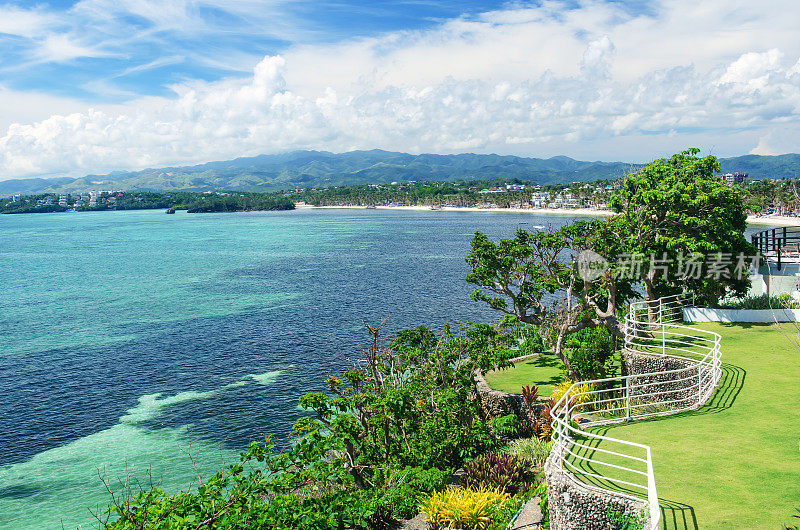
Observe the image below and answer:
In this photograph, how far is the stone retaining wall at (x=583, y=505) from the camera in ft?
30.9

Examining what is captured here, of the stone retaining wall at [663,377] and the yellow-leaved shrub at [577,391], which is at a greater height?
the stone retaining wall at [663,377]

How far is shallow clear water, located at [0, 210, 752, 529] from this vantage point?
888 inches

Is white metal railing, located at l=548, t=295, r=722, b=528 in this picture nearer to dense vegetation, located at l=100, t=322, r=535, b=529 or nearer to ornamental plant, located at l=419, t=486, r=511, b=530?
ornamental plant, located at l=419, t=486, r=511, b=530

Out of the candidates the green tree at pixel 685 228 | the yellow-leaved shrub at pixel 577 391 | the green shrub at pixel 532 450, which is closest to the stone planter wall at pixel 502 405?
the yellow-leaved shrub at pixel 577 391

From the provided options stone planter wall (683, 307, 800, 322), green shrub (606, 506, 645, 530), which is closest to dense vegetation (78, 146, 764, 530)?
stone planter wall (683, 307, 800, 322)

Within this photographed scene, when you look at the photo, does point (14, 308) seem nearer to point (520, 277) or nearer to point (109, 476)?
point (109, 476)

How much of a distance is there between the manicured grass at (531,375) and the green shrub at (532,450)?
3.07 meters

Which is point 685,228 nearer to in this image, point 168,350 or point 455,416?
point 455,416

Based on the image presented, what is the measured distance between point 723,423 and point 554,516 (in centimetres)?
581

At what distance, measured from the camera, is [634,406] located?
13742 millimetres

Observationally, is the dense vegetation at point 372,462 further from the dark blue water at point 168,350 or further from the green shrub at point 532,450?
the dark blue water at point 168,350

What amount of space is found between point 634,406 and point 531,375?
9.71m

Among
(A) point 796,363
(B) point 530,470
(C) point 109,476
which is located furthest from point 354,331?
(A) point 796,363

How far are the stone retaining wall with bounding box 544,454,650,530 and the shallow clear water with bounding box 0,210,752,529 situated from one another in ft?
32.0
